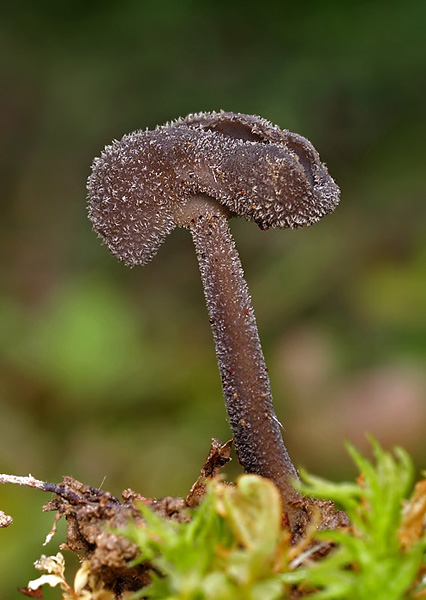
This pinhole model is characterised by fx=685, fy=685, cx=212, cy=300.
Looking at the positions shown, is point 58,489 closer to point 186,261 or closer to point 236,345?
point 236,345

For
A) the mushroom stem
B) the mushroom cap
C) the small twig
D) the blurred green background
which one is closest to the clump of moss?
the small twig

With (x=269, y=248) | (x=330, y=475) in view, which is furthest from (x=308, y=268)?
(x=330, y=475)

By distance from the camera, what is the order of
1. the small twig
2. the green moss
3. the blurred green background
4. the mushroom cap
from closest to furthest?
the green moss
the small twig
the mushroom cap
the blurred green background

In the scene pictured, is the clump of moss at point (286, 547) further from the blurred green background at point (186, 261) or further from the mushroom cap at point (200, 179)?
the blurred green background at point (186, 261)

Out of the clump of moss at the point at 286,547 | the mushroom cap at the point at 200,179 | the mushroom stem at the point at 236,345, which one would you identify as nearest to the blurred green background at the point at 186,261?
the mushroom stem at the point at 236,345

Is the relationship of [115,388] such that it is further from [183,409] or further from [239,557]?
[239,557]

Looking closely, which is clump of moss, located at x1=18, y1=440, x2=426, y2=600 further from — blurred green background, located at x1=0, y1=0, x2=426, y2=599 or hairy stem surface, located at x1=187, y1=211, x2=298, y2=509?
blurred green background, located at x1=0, y1=0, x2=426, y2=599

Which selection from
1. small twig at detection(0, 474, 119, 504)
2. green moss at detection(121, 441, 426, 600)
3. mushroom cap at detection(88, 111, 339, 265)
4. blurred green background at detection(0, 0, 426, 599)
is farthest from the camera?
blurred green background at detection(0, 0, 426, 599)
